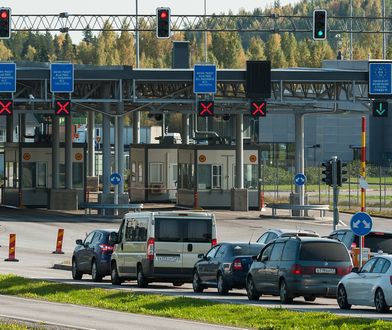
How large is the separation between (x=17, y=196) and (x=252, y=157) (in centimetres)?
1288

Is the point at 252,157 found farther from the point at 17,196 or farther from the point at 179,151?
the point at 17,196

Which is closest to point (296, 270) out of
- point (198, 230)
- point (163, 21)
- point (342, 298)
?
point (342, 298)

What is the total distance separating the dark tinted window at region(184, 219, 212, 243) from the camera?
3638 centimetres

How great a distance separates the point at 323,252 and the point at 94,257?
33.2 feet

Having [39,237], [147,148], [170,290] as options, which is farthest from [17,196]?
[170,290]

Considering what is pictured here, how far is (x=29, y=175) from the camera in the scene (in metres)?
77.9

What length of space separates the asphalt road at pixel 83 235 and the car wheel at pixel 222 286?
0.64 feet

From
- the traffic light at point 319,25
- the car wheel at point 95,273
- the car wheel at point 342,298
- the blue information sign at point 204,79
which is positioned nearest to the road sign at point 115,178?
the blue information sign at point 204,79

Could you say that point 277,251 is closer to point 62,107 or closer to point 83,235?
point 83,235

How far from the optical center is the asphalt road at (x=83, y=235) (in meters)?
33.6

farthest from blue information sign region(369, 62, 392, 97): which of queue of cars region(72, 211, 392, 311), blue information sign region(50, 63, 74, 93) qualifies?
queue of cars region(72, 211, 392, 311)

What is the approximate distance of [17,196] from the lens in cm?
7856

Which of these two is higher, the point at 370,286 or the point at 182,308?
the point at 370,286

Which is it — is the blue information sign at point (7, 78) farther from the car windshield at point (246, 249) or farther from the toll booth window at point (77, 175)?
the car windshield at point (246, 249)
